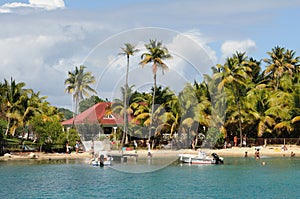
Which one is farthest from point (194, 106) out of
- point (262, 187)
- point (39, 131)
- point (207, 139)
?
point (262, 187)

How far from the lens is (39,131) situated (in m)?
57.7

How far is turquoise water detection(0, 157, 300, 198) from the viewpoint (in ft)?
103

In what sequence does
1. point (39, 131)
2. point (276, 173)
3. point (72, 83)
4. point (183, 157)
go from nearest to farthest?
1. point (276, 173)
2. point (183, 157)
3. point (39, 131)
4. point (72, 83)

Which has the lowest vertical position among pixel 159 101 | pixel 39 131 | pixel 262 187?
pixel 262 187

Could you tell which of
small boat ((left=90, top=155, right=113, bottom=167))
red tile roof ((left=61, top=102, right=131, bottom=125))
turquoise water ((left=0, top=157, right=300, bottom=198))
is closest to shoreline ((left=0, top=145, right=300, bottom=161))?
red tile roof ((left=61, top=102, right=131, bottom=125))

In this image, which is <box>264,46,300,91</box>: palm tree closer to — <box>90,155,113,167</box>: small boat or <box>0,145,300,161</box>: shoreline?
<box>0,145,300,161</box>: shoreline

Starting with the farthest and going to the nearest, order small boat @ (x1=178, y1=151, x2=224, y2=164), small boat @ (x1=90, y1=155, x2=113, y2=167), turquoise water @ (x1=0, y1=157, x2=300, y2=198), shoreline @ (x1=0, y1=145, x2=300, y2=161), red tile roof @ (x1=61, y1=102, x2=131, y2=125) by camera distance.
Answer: red tile roof @ (x1=61, y1=102, x2=131, y2=125), shoreline @ (x1=0, y1=145, x2=300, y2=161), small boat @ (x1=178, y1=151, x2=224, y2=164), small boat @ (x1=90, y1=155, x2=113, y2=167), turquoise water @ (x1=0, y1=157, x2=300, y2=198)

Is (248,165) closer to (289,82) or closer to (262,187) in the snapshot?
(262,187)

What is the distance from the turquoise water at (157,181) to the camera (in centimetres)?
3150

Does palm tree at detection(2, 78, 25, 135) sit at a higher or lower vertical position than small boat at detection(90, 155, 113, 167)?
higher

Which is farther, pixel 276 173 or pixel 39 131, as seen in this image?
pixel 39 131

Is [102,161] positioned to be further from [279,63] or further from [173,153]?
[279,63]

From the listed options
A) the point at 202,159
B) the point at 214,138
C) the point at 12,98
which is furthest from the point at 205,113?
the point at 12,98

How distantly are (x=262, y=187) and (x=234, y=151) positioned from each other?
2610 centimetres
